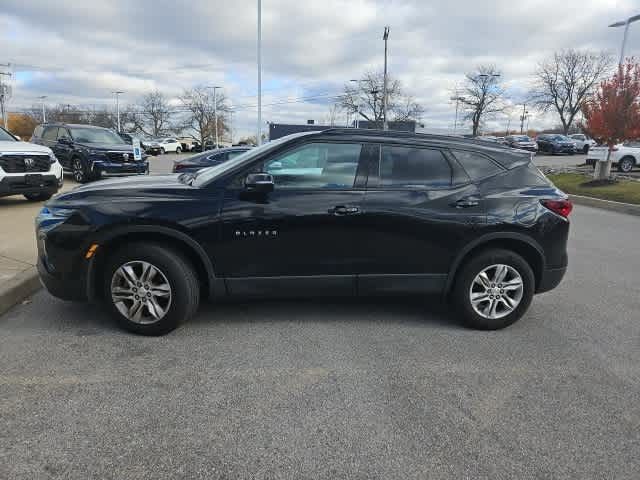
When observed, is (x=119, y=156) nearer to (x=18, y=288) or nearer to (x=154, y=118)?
(x=18, y=288)

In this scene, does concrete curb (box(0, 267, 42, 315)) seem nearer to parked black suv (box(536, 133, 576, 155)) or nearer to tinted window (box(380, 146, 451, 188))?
tinted window (box(380, 146, 451, 188))

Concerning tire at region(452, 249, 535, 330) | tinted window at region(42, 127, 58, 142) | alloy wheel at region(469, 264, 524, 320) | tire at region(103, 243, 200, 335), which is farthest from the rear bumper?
tinted window at region(42, 127, 58, 142)

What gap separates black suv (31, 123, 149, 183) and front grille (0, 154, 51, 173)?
411 centimetres

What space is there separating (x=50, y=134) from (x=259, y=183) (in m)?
14.0

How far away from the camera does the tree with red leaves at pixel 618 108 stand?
14.4 meters

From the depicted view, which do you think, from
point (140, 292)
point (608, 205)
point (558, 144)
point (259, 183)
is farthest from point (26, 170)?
point (558, 144)

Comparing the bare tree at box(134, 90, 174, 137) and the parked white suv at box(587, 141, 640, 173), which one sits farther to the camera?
the bare tree at box(134, 90, 174, 137)

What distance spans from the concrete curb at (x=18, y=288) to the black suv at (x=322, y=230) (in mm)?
894

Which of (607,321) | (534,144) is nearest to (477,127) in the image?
(534,144)

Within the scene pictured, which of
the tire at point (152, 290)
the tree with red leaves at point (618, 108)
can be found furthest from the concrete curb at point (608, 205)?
the tire at point (152, 290)

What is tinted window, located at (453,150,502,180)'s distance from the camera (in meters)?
4.20

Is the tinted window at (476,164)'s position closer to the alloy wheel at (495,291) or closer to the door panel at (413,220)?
the door panel at (413,220)

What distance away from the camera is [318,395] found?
3.08m

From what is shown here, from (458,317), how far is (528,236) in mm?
948
